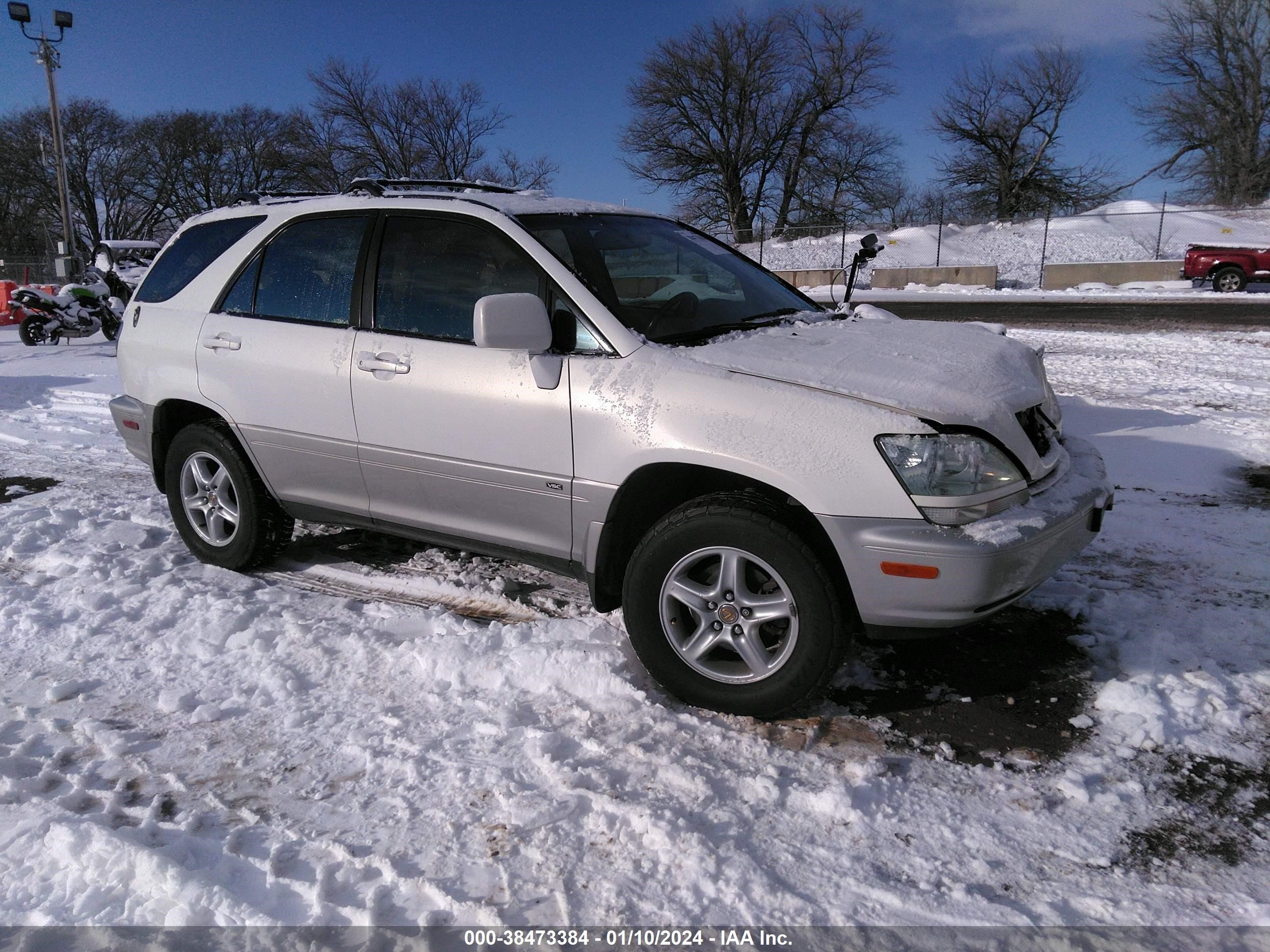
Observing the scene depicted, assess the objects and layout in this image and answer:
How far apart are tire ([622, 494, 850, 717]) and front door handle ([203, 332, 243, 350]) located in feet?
7.55

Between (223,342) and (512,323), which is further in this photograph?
(223,342)

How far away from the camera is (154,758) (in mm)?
2869

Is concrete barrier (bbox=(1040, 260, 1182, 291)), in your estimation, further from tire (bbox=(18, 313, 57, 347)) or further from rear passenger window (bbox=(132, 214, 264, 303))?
rear passenger window (bbox=(132, 214, 264, 303))

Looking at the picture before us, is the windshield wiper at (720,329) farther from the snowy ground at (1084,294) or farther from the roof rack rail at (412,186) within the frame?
the snowy ground at (1084,294)

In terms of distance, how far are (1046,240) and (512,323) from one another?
98.0ft

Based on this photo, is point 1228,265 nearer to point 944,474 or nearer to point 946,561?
point 944,474

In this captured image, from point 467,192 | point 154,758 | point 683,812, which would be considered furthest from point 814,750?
point 467,192

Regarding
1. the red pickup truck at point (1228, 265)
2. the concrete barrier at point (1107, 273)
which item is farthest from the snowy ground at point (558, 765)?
the concrete barrier at point (1107, 273)

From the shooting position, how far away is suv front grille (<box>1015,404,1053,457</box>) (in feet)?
10.2

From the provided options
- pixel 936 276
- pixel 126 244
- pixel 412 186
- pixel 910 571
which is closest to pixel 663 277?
pixel 412 186

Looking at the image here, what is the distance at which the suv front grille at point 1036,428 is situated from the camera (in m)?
3.10

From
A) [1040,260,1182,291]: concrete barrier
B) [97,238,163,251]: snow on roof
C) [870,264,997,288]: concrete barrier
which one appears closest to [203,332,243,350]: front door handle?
[97,238,163,251]: snow on roof

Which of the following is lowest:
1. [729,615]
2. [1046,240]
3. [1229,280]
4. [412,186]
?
[729,615]

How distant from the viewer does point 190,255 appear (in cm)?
459
